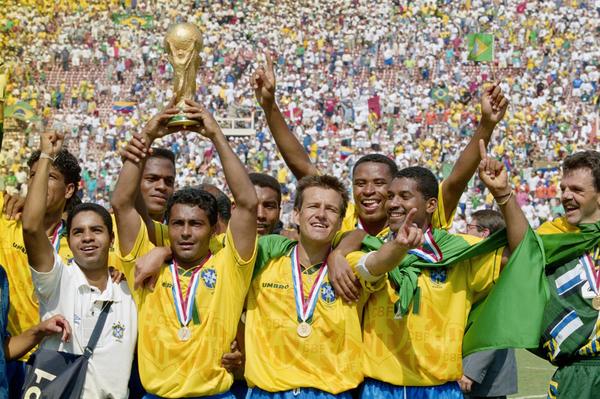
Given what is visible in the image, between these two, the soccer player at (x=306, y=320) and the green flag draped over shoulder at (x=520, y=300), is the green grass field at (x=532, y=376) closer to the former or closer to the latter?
the green flag draped over shoulder at (x=520, y=300)

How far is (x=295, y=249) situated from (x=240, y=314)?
469 millimetres

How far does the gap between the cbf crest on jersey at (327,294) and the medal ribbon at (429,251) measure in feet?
1.67

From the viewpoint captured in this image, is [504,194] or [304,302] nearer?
[504,194]

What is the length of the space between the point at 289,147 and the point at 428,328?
166 centimetres

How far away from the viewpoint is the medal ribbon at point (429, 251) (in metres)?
5.45

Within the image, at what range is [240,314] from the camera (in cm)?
543

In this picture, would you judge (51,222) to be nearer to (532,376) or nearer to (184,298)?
(184,298)

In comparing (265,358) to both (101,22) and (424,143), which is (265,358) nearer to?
(424,143)

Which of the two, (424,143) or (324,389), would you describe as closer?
(324,389)

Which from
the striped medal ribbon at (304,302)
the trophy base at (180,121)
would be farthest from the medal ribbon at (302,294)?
the trophy base at (180,121)

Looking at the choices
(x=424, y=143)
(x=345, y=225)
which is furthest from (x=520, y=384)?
(x=424, y=143)

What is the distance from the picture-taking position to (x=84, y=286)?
5.59 metres

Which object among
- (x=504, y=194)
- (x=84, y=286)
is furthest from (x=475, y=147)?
(x=84, y=286)

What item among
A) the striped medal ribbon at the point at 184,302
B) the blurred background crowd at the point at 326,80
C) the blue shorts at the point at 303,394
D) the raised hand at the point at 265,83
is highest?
the blurred background crowd at the point at 326,80
